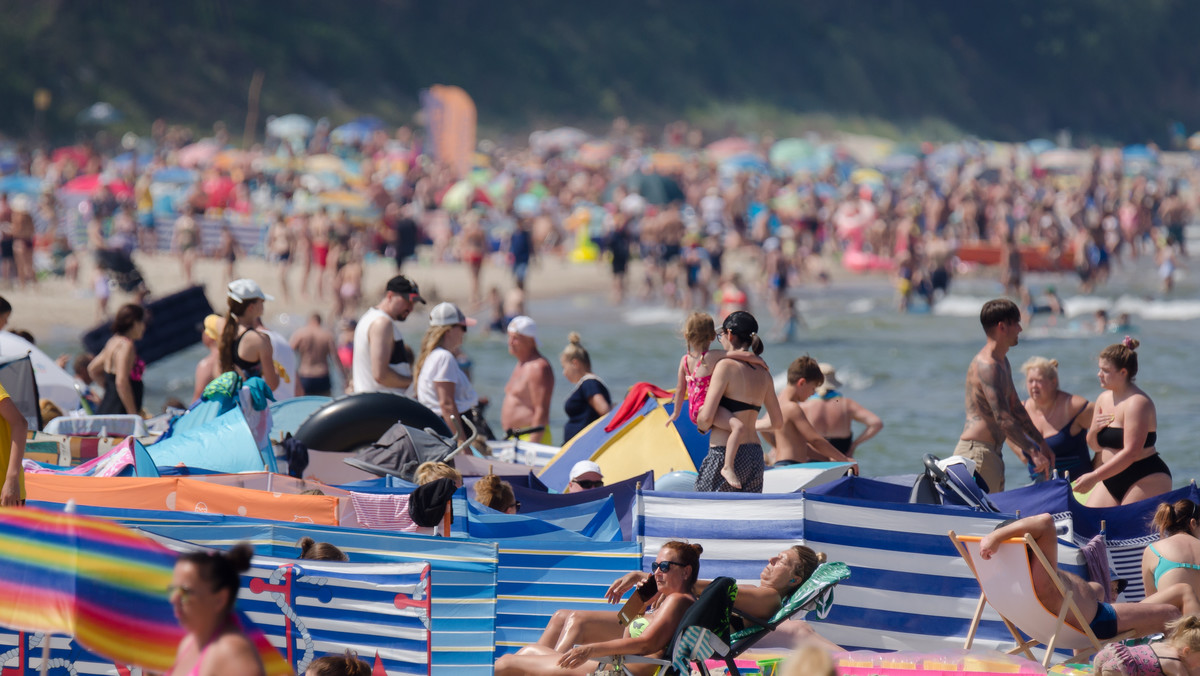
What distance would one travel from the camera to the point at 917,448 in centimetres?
1283

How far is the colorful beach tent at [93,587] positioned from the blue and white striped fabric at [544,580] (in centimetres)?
190

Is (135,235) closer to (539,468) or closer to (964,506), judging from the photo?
(539,468)

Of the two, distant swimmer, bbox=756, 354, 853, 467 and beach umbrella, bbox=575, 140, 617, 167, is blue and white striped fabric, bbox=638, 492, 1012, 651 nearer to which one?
distant swimmer, bbox=756, 354, 853, 467

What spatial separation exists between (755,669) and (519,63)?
51130 mm

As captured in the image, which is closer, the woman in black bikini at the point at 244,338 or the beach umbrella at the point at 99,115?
the woman in black bikini at the point at 244,338

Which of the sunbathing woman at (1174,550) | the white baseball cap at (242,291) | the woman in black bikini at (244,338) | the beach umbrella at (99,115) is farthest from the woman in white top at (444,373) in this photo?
the beach umbrella at (99,115)

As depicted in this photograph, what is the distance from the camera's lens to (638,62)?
5800 centimetres

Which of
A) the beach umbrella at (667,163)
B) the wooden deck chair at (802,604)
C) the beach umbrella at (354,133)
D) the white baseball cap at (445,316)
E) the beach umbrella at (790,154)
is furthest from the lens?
the beach umbrella at (790,154)

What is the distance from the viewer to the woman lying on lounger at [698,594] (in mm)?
4684

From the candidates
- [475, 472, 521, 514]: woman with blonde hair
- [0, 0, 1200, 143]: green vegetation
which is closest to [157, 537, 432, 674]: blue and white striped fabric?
[475, 472, 521, 514]: woman with blonde hair

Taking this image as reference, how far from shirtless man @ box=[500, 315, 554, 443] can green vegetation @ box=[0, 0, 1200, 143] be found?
1276 inches

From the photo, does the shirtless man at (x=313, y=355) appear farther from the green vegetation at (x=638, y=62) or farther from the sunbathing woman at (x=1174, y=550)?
the green vegetation at (x=638, y=62)

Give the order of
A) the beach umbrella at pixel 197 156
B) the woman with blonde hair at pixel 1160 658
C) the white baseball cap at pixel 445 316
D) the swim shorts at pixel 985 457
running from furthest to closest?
the beach umbrella at pixel 197 156, the white baseball cap at pixel 445 316, the swim shorts at pixel 985 457, the woman with blonde hair at pixel 1160 658

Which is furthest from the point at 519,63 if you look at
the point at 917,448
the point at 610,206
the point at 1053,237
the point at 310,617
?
the point at 310,617
